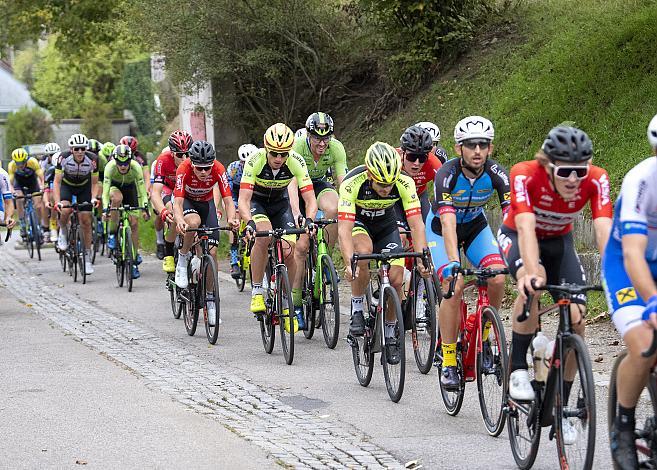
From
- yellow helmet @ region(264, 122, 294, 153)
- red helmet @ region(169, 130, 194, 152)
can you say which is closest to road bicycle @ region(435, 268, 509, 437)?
yellow helmet @ region(264, 122, 294, 153)

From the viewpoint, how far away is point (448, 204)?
8219 mm

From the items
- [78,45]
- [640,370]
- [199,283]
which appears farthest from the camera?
[78,45]

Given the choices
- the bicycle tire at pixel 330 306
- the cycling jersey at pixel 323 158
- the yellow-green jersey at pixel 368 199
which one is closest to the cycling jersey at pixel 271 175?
the bicycle tire at pixel 330 306

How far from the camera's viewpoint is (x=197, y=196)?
42.5 ft

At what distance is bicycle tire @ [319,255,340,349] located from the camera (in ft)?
34.9

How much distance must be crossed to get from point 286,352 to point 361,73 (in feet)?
49.0

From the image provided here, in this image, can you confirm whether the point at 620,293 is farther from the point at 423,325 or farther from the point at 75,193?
the point at 75,193

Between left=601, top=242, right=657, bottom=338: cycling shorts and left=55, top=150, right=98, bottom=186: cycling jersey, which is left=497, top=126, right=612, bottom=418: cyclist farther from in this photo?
left=55, top=150, right=98, bottom=186: cycling jersey

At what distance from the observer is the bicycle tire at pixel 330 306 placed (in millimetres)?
10633

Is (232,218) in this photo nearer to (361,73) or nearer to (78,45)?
(361,73)

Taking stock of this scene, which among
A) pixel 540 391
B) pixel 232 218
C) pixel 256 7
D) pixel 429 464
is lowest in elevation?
pixel 429 464

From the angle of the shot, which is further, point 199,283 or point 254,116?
point 254,116

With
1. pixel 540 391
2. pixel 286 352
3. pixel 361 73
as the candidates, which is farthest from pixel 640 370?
pixel 361 73

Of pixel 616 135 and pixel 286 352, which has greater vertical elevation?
pixel 616 135
